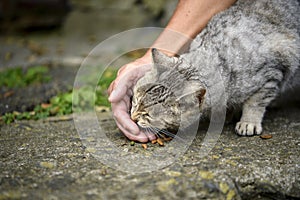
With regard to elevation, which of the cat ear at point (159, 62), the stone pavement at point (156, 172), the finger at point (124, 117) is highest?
the cat ear at point (159, 62)

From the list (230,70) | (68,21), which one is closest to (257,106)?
(230,70)

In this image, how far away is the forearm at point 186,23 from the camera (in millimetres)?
3012

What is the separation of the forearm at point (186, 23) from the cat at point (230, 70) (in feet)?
0.30

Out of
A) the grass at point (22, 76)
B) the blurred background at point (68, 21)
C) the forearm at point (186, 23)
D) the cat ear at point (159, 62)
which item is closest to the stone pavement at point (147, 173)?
the cat ear at point (159, 62)

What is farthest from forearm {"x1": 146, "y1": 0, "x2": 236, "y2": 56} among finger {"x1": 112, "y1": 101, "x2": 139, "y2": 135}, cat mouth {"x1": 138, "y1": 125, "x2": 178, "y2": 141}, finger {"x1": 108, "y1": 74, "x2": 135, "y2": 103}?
cat mouth {"x1": 138, "y1": 125, "x2": 178, "y2": 141}

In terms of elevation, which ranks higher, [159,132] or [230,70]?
[230,70]

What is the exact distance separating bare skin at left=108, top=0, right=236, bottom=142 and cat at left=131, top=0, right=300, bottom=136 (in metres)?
0.07

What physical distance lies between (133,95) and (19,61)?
351 cm

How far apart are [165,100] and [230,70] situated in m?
0.61

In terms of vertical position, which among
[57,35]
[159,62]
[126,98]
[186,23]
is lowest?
[126,98]

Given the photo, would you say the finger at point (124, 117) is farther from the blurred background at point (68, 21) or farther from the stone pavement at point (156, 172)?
the blurred background at point (68, 21)

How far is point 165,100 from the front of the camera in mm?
2561

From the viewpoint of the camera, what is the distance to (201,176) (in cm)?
210

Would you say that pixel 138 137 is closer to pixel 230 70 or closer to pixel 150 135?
pixel 150 135
